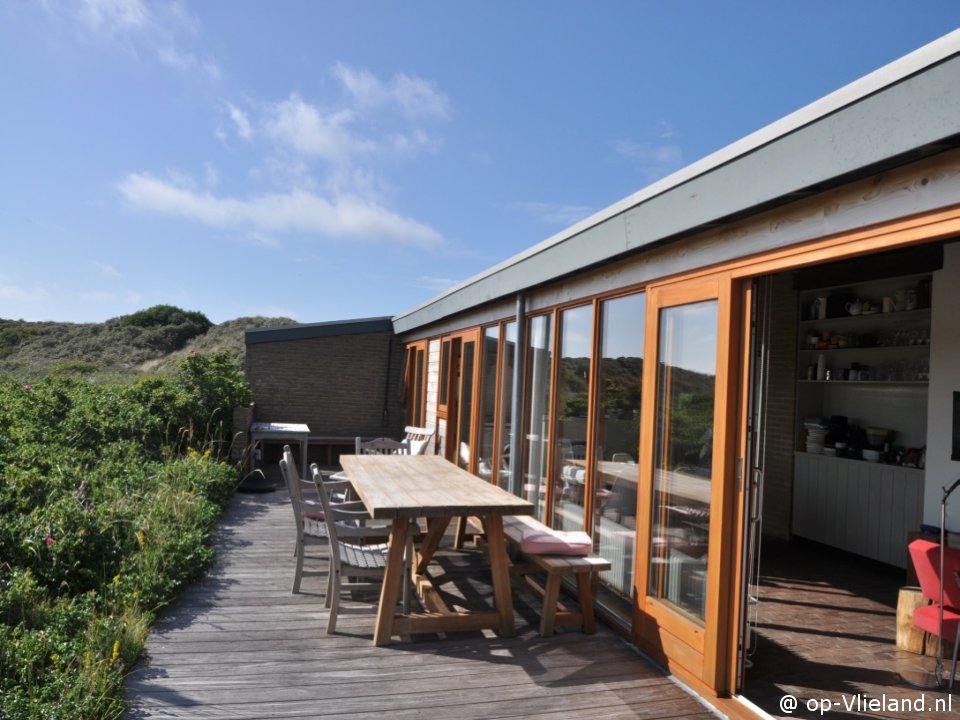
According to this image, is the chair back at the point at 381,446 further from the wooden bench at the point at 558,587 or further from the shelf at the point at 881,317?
the shelf at the point at 881,317

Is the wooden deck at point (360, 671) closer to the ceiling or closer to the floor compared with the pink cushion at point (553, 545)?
closer to the floor

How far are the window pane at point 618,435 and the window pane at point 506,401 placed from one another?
174 cm

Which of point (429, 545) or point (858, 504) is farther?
point (858, 504)

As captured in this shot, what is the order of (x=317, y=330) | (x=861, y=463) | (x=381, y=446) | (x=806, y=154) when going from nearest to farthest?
1. (x=806, y=154)
2. (x=861, y=463)
3. (x=381, y=446)
4. (x=317, y=330)

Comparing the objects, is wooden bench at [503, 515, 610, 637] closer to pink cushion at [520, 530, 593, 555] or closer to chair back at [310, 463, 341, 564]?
pink cushion at [520, 530, 593, 555]

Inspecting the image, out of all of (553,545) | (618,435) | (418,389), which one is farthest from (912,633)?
(418,389)

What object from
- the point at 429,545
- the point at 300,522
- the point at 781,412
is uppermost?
the point at 781,412

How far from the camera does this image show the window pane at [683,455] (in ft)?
11.3

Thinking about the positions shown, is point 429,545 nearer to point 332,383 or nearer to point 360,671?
point 360,671

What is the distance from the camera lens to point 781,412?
765cm

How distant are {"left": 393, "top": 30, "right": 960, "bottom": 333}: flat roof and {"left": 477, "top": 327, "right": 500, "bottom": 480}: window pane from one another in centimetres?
255

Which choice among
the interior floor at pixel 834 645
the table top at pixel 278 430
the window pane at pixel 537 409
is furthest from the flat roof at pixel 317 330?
the interior floor at pixel 834 645

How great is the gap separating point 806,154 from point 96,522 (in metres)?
4.81

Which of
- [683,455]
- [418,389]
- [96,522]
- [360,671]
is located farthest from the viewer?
[418,389]
